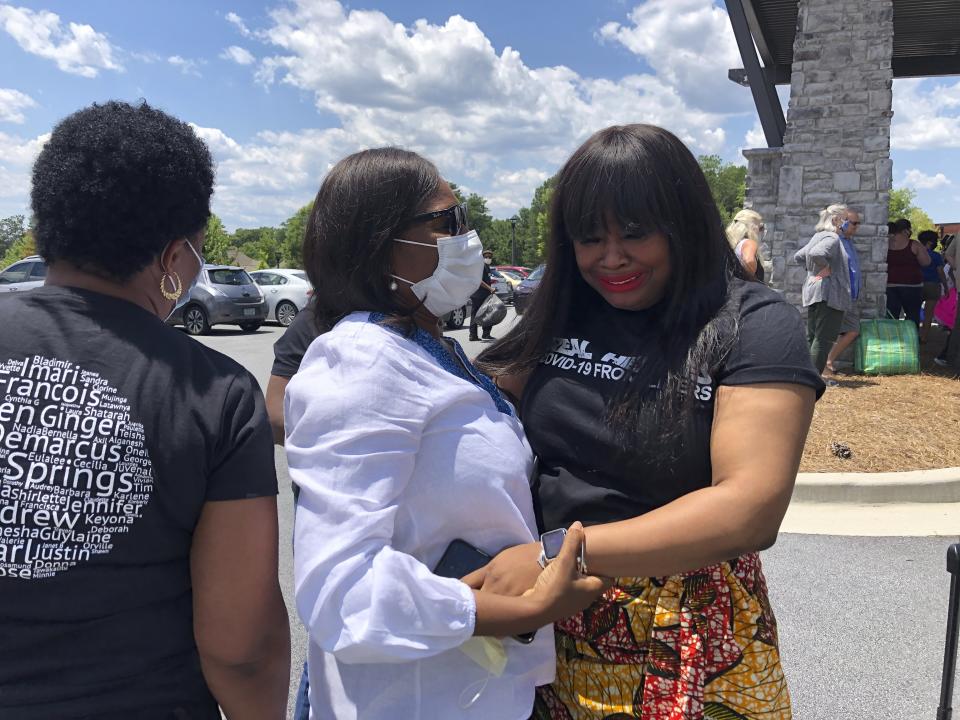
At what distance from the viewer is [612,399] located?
152 centimetres

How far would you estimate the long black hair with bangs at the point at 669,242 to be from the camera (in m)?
1.44

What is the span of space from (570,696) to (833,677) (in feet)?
6.98

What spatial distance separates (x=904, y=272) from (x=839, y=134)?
247 centimetres

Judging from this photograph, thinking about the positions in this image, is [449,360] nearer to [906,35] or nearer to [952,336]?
[952,336]

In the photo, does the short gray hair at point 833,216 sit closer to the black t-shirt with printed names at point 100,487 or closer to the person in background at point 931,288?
the person in background at point 931,288

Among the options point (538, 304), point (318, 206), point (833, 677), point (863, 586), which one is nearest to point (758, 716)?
point (538, 304)

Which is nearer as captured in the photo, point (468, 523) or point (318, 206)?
point (468, 523)

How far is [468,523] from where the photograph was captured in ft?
4.37

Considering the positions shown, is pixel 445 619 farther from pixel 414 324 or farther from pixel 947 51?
pixel 947 51

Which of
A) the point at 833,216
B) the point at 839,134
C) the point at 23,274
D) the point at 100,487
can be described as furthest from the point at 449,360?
the point at 23,274

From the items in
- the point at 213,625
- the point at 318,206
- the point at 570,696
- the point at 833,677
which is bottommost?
the point at 833,677

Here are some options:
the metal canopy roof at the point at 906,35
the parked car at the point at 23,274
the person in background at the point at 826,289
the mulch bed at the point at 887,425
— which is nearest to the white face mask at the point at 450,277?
the mulch bed at the point at 887,425

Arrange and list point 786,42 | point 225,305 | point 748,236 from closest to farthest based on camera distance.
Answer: point 748,236 < point 786,42 < point 225,305

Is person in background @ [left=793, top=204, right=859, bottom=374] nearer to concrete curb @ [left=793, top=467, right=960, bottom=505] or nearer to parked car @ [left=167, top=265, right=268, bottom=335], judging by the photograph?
concrete curb @ [left=793, top=467, right=960, bottom=505]
